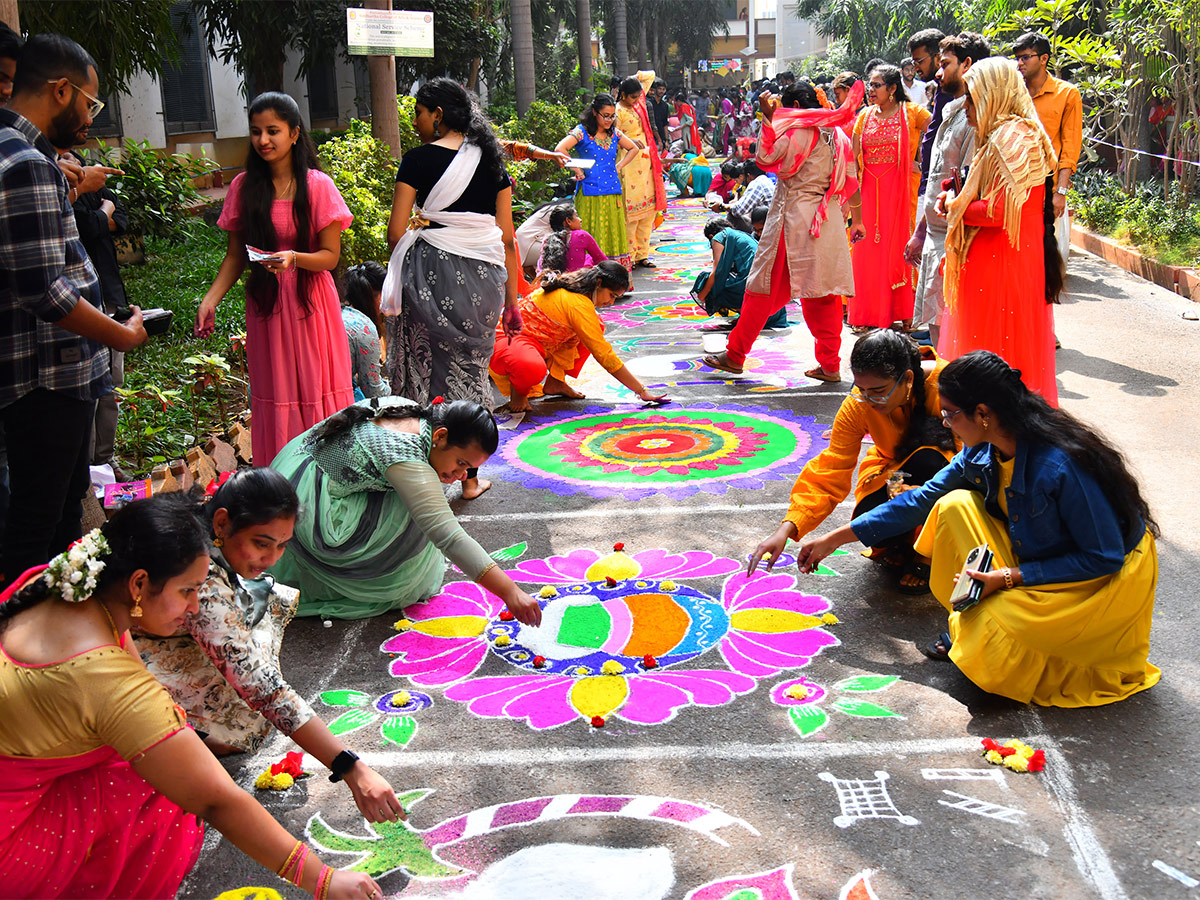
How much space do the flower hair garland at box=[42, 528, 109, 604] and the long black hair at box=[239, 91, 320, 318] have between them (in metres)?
2.47

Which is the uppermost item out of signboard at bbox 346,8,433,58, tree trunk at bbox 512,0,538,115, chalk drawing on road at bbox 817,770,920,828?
tree trunk at bbox 512,0,538,115

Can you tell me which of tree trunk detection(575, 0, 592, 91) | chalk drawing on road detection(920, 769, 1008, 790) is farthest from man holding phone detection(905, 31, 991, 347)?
tree trunk detection(575, 0, 592, 91)

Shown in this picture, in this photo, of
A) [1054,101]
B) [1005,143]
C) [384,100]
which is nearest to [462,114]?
[1005,143]

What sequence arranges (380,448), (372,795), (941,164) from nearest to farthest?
(372,795), (380,448), (941,164)

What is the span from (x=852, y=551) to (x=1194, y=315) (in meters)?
5.02

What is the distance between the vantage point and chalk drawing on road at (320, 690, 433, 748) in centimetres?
304

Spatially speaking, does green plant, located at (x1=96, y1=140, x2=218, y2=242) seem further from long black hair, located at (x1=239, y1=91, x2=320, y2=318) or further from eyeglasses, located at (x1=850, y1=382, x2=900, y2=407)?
eyeglasses, located at (x1=850, y1=382, x2=900, y2=407)

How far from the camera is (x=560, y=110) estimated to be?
1623cm

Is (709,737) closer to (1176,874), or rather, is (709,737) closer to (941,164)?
(1176,874)

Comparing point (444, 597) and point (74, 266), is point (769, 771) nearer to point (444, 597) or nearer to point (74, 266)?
point (444, 597)

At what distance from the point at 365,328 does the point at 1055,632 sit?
338 cm

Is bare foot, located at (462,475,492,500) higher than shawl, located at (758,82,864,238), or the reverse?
shawl, located at (758,82,864,238)

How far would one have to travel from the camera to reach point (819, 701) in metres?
3.11

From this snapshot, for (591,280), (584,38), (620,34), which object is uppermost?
(620,34)
